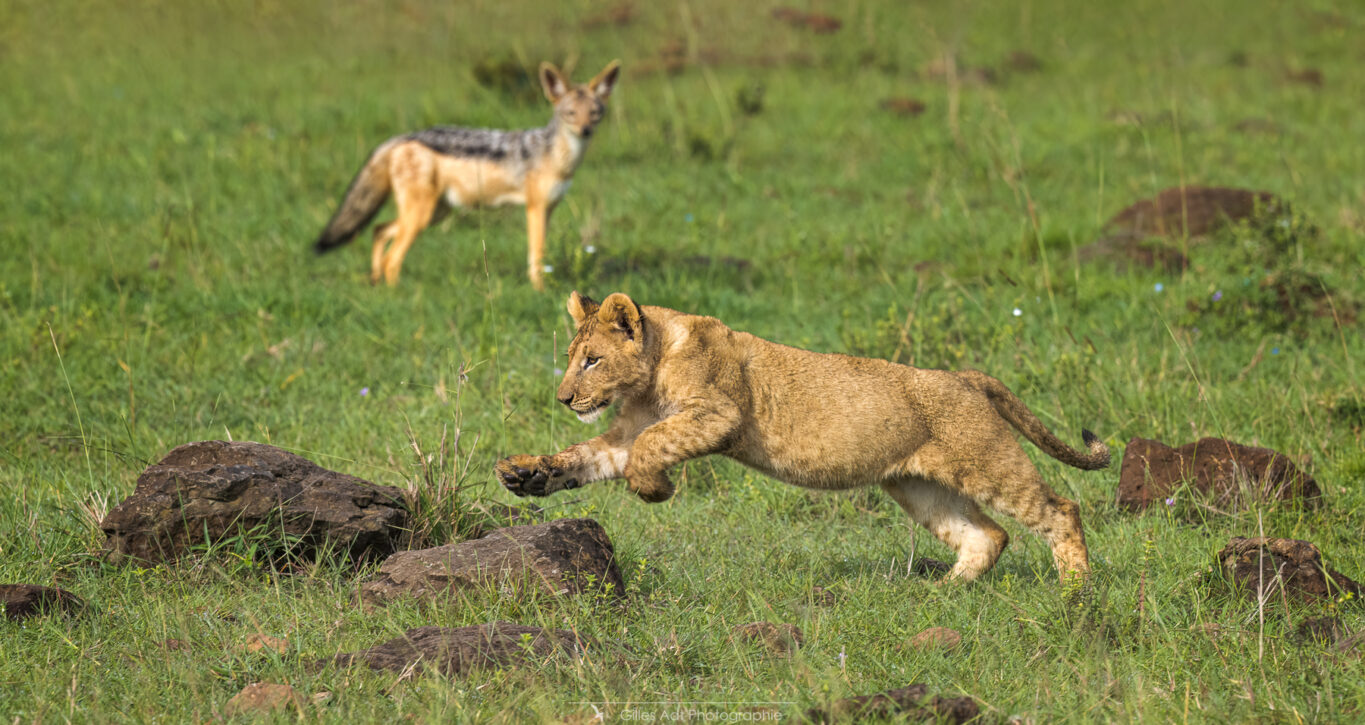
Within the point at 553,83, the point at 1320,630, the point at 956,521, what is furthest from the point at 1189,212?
the point at 1320,630

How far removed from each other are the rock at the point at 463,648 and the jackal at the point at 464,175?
6408 mm

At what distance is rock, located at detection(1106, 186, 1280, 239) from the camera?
390 inches

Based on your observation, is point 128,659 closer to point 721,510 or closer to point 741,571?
point 741,571

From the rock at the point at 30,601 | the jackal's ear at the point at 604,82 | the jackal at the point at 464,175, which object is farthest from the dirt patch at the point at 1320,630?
the jackal's ear at the point at 604,82

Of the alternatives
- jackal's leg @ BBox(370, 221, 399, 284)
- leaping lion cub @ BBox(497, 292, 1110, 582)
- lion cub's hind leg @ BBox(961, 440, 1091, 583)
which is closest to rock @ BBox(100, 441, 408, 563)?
leaping lion cub @ BBox(497, 292, 1110, 582)

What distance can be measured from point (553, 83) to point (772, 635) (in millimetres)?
8027

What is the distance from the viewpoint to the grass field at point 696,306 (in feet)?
13.5

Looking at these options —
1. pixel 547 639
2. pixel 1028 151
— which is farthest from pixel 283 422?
pixel 1028 151

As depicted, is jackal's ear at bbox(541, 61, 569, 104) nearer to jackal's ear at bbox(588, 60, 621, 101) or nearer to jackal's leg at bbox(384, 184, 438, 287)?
jackal's ear at bbox(588, 60, 621, 101)

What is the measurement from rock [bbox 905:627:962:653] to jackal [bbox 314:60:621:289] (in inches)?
254

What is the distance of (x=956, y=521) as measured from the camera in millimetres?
5242

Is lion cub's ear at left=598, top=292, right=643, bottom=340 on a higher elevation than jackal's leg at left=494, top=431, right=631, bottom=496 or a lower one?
higher

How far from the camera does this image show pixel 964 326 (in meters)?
7.86

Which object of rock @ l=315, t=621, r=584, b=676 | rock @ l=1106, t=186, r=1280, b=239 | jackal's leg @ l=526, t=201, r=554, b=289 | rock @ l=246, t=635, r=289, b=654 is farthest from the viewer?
jackal's leg @ l=526, t=201, r=554, b=289
